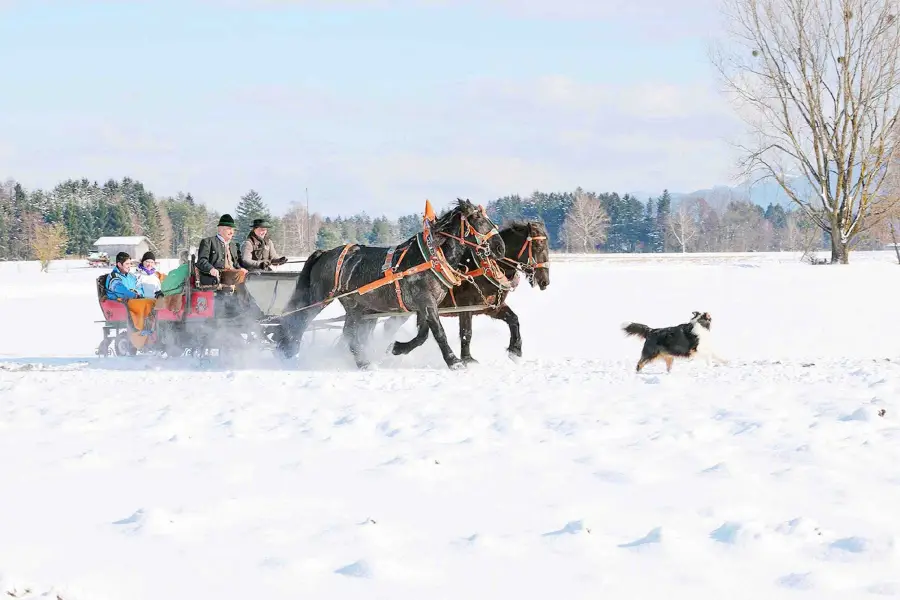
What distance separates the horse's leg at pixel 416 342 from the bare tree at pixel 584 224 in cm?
7391

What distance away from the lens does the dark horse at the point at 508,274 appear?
36.9 ft

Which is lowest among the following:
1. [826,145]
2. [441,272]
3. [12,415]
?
[12,415]

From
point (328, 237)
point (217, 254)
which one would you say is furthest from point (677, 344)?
point (328, 237)

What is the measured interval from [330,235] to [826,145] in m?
86.2

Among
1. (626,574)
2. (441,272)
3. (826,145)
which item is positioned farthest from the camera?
(826,145)

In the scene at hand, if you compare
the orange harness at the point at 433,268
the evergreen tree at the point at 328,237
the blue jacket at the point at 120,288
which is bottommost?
the blue jacket at the point at 120,288

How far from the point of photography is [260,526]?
14.1 ft

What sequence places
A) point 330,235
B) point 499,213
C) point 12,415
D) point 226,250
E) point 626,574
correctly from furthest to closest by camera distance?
1. point 499,213
2. point 330,235
3. point 226,250
4. point 12,415
5. point 626,574

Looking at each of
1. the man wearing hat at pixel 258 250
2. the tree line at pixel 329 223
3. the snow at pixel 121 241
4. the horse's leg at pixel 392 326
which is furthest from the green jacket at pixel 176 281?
the snow at pixel 121 241

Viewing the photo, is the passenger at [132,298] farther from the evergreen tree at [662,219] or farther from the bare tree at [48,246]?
the evergreen tree at [662,219]

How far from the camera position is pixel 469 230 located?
35.6 feet

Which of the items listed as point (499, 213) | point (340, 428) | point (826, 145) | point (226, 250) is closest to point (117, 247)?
point (499, 213)

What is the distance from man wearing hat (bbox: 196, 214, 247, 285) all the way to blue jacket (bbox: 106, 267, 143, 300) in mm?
1408

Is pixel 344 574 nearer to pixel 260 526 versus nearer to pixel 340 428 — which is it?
pixel 260 526
